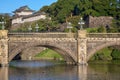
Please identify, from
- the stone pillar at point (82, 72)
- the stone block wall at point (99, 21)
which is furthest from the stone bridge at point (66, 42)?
the stone block wall at point (99, 21)

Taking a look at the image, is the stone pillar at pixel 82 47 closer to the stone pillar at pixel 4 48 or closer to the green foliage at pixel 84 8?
the stone pillar at pixel 4 48

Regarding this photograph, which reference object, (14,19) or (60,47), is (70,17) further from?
(60,47)

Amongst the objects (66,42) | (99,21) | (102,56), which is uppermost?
(99,21)

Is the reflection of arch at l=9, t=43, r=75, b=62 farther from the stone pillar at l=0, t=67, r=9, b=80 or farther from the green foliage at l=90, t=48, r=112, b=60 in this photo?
the green foliage at l=90, t=48, r=112, b=60

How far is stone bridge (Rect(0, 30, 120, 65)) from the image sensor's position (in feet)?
236

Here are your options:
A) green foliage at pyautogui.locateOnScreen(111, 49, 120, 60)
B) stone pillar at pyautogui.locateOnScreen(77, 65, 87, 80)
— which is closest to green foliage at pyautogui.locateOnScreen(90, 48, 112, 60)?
green foliage at pyautogui.locateOnScreen(111, 49, 120, 60)

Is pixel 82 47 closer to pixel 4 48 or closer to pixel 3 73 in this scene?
pixel 4 48

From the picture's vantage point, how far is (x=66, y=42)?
73.5m

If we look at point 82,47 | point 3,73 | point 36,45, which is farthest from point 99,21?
point 3,73

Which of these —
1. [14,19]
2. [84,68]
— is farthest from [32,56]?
[14,19]

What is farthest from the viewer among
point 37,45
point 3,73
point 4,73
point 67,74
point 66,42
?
point 37,45

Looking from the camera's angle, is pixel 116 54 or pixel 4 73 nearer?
pixel 4 73

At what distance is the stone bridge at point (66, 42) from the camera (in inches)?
2835

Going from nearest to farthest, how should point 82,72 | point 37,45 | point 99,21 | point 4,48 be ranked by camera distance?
point 82,72 < point 4,48 < point 37,45 < point 99,21
